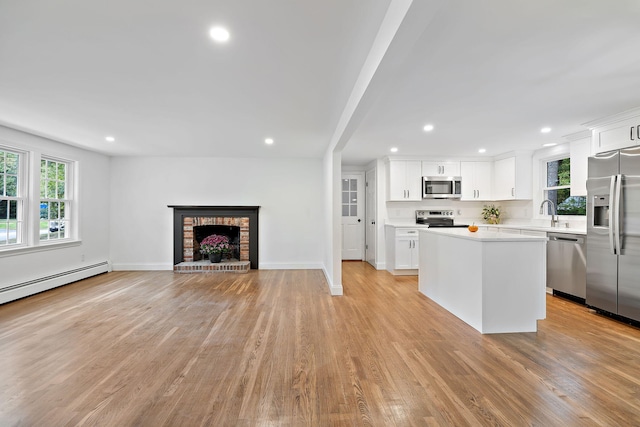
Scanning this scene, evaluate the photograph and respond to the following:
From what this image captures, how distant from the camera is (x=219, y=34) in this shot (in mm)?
2010

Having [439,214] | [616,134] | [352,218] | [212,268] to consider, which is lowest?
[212,268]

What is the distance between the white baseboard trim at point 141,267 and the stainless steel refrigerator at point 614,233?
711cm

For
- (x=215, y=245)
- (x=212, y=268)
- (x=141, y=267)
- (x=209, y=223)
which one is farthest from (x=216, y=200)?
(x=141, y=267)

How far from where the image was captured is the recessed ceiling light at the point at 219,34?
1959 millimetres

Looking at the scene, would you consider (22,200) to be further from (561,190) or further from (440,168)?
(561,190)

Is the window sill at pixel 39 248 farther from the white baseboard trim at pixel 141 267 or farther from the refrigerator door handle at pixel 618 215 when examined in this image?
the refrigerator door handle at pixel 618 215

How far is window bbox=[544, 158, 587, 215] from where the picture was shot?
4.93 metres

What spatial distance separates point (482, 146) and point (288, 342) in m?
4.70

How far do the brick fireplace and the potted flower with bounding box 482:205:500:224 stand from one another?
488cm

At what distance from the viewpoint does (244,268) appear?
6.16 m

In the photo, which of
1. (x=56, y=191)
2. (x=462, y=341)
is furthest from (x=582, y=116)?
(x=56, y=191)

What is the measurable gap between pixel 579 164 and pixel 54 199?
8461 millimetres

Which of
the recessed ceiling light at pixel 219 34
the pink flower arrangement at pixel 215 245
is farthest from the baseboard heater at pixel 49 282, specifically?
the recessed ceiling light at pixel 219 34

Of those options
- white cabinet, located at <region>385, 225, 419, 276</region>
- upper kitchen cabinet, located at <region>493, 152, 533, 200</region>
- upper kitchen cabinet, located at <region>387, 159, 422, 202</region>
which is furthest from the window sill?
upper kitchen cabinet, located at <region>493, 152, 533, 200</region>
